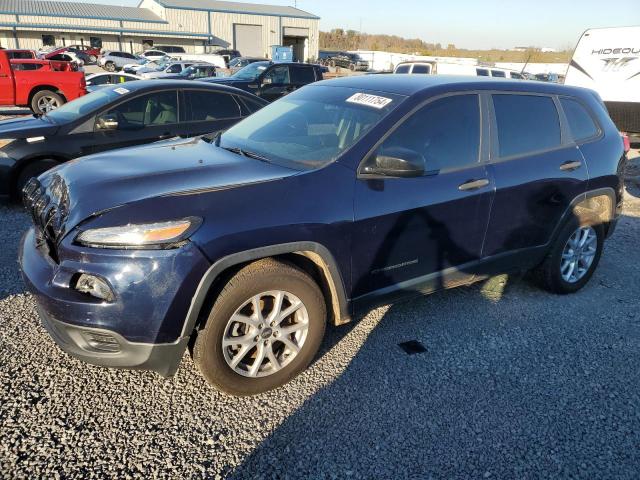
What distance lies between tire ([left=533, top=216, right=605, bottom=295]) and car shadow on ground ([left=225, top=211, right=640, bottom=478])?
0.77ft

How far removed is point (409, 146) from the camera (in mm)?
3088

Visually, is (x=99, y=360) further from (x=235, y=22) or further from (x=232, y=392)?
(x=235, y=22)

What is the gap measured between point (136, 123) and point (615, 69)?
9.56 m

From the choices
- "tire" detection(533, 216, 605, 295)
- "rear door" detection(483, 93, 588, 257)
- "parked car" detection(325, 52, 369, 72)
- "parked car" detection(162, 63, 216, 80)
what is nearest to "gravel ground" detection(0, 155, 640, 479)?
"tire" detection(533, 216, 605, 295)

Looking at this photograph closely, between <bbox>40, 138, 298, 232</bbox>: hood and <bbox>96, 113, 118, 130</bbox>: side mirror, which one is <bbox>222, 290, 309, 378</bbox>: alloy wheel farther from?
<bbox>96, 113, 118, 130</bbox>: side mirror

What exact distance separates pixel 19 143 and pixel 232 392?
4.60 m

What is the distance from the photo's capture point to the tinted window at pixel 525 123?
3498 mm

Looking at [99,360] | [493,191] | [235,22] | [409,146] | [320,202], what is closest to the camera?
[99,360]

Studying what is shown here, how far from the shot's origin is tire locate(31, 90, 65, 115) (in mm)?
13531

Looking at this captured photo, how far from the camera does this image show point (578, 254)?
419 cm

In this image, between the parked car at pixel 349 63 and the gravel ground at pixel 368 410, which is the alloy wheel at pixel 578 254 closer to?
the gravel ground at pixel 368 410

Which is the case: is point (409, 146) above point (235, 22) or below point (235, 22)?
below

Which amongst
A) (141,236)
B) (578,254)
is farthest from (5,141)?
(578,254)

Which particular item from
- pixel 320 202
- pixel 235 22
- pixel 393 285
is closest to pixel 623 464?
pixel 393 285
